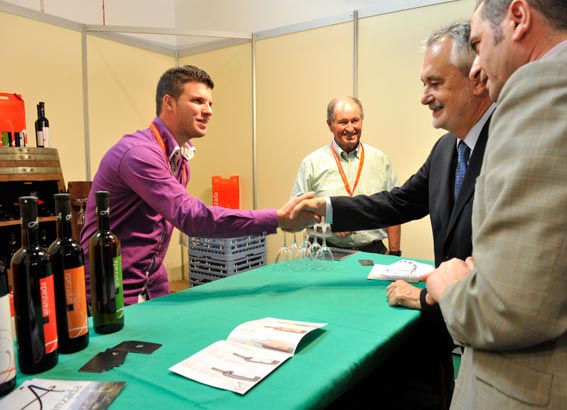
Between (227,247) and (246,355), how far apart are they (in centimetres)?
280

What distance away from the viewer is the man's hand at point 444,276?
1058 mm

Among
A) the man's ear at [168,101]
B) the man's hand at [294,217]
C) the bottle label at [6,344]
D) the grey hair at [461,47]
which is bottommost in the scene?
the bottle label at [6,344]

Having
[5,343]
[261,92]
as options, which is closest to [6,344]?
[5,343]

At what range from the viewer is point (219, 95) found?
4.75 meters

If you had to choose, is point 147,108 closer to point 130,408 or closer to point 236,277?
point 236,277

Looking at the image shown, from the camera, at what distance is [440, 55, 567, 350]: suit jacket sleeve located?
69 centimetres

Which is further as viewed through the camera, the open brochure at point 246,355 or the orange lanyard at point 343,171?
the orange lanyard at point 343,171

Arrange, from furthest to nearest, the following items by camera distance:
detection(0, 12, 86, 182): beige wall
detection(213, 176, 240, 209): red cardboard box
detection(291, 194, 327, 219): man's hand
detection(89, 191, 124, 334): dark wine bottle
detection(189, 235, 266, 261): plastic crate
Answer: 1. detection(213, 176, 240, 209): red cardboard box
2. detection(189, 235, 266, 261): plastic crate
3. detection(0, 12, 86, 182): beige wall
4. detection(291, 194, 327, 219): man's hand
5. detection(89, 191, 124, 334): dark wine bottle

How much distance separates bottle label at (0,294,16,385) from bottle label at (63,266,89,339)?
0.63 ft

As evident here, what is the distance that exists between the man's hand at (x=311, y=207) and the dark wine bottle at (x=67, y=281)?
1.08 meters

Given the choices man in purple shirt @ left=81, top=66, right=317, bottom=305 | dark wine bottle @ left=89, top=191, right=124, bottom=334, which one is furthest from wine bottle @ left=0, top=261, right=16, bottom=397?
man in purple shirt @ left=81, top=66, right=317, bottom=305

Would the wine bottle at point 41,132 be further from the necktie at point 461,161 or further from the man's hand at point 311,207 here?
the necktie at point 461,161

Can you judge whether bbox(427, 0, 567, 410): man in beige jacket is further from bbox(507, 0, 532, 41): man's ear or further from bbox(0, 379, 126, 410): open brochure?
bbox(0, 379, 126, 410): open brochure

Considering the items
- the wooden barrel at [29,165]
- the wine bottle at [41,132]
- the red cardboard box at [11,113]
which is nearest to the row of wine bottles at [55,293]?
the wooden barrel at [29,165]
